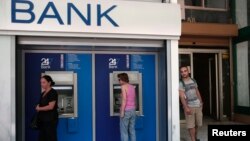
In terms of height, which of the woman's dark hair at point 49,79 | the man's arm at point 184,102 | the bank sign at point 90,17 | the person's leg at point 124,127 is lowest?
the person's leg at point 124,127

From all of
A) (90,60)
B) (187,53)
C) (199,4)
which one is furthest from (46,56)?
(199,4)

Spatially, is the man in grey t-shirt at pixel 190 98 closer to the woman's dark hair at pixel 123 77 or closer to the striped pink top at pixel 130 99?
the striped pink top at pixel 130 99

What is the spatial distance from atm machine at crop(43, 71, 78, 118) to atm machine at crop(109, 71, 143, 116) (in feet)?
2.14

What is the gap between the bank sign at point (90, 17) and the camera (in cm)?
539

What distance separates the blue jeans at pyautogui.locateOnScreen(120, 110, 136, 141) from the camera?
610cm

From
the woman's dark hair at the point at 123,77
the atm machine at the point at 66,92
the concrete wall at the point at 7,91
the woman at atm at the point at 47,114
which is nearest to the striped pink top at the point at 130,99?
the woman's dark hair at the point at 123,77

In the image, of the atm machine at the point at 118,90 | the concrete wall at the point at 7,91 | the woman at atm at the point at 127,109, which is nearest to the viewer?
the concrete wall at the point at 7,91

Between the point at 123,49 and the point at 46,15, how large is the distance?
155 cm

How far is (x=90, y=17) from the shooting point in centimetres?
573

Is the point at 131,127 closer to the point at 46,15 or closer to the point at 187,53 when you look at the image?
the point at 46,15

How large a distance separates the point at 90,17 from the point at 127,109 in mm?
1660

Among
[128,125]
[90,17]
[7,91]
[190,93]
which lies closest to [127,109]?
[128,125]

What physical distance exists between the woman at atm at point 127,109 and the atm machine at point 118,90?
270 mm

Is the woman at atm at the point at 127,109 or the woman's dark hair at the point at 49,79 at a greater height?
the woman's dark hair at the point at 49,79
